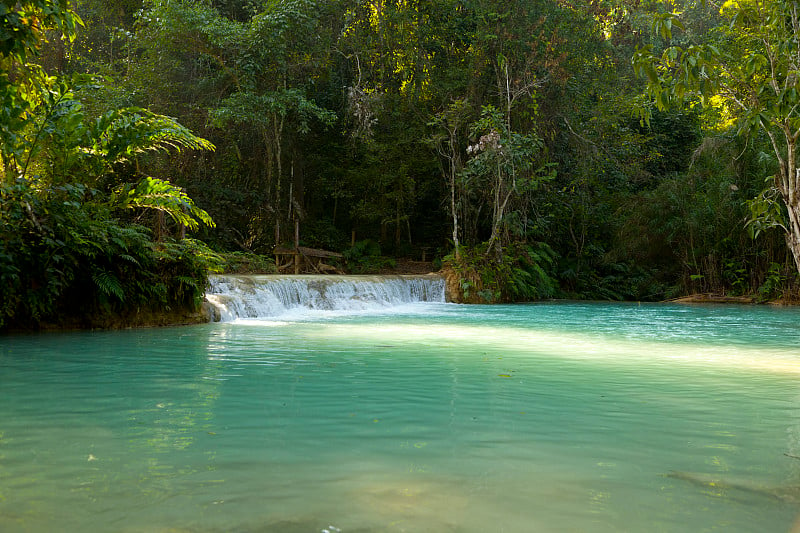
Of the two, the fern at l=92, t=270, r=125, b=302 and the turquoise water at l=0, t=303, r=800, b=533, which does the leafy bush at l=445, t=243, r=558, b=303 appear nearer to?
the fern at l=92, t=270, r=125, b=302

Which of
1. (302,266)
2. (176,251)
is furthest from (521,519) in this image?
(302,266)

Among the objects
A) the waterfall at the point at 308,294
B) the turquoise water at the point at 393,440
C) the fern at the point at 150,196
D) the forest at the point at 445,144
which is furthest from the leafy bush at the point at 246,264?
the turquoise water at the point at 393,440

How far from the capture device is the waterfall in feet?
43.5

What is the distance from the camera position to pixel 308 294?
616 inches

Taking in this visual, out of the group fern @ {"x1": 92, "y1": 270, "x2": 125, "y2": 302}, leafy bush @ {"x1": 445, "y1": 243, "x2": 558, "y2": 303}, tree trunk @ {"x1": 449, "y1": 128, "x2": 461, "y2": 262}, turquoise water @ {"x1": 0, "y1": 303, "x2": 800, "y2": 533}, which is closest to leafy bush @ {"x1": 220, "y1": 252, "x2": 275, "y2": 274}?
leafy bush @ {"x1": 445, "y1": 243, "x2": 558, "y2": 303}

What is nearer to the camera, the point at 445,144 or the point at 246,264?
the point at 246,264

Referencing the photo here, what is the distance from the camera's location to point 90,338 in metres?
8.86

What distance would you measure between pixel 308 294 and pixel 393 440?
12154 mm

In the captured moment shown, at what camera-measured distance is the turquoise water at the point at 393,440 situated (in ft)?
8.36

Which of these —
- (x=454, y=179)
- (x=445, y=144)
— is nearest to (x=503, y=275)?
(x=454, y=179)

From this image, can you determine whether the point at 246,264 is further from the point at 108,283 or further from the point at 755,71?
the point at 755,71

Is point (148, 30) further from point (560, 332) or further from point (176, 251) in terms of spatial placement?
point (560, 332)

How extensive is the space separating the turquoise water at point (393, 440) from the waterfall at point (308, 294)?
5344mm

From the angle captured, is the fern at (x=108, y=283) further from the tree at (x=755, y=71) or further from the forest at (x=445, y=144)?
the tree at (x=755, y=71)
